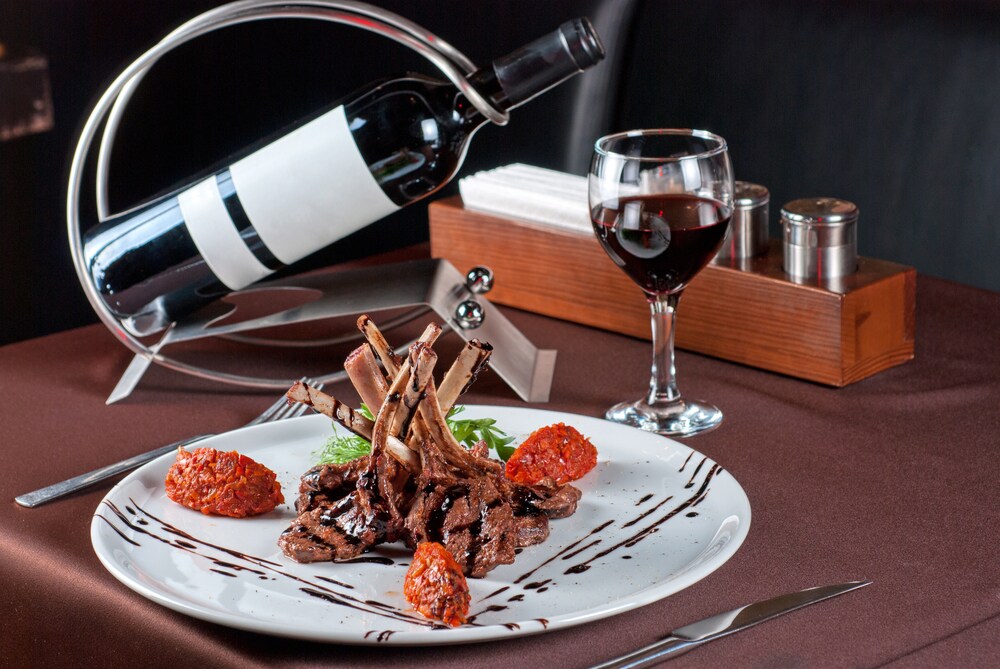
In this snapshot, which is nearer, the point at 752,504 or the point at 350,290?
the point at 752,504

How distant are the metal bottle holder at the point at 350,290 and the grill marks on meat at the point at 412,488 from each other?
337mm

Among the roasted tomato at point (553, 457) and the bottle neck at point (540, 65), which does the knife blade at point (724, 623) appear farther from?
the bottle neck at point (540, 65)

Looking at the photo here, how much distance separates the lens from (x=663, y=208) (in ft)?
3.14

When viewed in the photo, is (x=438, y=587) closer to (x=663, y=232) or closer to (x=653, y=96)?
(x=663, y=232)

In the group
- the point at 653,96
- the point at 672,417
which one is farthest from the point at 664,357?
the point at 653,96

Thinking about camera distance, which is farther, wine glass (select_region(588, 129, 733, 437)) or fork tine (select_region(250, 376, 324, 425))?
fork tine (select_region(250, 376, 324, 425))

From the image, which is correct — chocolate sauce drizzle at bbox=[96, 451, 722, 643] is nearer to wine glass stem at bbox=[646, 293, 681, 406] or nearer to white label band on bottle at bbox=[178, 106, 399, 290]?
wine glass stem at bbox=[646, 293, 681, 406]

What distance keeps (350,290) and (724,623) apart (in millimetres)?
706

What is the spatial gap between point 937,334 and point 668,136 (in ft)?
1.44

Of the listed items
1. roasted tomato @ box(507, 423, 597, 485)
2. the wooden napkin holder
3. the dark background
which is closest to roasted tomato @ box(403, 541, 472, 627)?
roasted tomato @ box(507, 423, 597, 485)

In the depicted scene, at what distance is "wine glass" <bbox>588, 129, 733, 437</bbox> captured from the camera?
0.94 metres

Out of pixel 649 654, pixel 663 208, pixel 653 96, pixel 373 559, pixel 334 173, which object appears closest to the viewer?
pixel 649 654

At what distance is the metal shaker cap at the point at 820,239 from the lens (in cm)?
109

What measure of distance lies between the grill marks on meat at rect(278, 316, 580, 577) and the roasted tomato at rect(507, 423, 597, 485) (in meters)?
0.06
